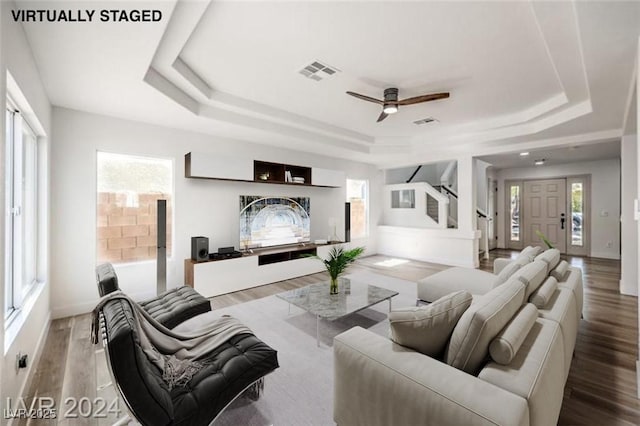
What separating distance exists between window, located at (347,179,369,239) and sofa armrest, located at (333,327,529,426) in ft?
17.6

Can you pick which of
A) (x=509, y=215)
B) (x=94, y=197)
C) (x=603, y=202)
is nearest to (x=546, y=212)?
(x=509, y=215)

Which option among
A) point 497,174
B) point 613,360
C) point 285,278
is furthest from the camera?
point 497,174

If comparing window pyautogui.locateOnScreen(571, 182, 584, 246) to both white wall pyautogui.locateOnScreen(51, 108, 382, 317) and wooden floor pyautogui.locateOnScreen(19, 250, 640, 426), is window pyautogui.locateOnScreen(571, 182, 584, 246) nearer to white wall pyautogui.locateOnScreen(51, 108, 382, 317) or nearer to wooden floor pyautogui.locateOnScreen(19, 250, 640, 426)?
wooden floor pyautogui.locateOnScreen(19, 250, 640, 426)

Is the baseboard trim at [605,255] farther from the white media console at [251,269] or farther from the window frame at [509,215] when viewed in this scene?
the white media console at [251,269]

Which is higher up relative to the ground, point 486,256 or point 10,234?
point 10,234

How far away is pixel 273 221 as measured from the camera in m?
4.99

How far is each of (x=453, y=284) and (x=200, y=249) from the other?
336cm

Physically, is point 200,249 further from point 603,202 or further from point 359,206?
point 603,202

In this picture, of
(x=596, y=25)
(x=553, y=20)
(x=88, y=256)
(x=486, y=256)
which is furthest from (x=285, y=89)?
(x=486, y=256)

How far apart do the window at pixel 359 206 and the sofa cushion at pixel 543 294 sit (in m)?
4.88

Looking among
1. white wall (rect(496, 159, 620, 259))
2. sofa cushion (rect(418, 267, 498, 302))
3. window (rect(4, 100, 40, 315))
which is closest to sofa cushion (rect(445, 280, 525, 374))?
sofa cushion (rect(418, 267, 498, 302))

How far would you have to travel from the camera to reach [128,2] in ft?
5.58

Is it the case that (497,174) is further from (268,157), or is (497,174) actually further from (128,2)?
(128,2)

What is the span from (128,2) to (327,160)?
4720 millimetres
